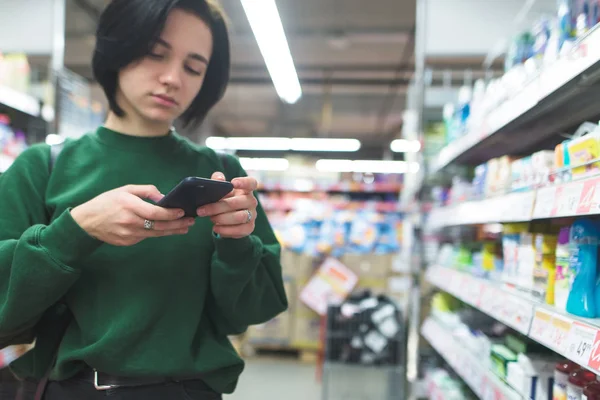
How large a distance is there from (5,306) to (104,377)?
0.80ft

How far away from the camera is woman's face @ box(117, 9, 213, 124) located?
3.92 ft

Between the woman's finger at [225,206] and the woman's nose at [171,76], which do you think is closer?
the woman's finger at [225,206]

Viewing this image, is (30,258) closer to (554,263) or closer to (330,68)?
(554,263)

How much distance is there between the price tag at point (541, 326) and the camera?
1373 millimetres

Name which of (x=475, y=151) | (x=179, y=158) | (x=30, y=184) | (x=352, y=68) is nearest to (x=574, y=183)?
(x=179, y=158)

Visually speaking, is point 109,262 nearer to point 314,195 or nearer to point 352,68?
point 314,195

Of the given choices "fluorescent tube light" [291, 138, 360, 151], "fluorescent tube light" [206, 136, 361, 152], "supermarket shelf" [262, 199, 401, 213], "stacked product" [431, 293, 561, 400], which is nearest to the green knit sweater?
"stacked product" [431, 293, 561, 400]

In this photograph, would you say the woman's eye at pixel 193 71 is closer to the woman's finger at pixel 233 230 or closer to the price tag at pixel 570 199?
the woman's finger at pixel 233 230

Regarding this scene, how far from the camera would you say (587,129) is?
149 cm

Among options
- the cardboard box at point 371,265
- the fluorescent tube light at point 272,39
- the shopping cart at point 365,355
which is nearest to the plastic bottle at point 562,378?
the shopping cart at point 365,355

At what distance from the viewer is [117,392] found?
109 cm

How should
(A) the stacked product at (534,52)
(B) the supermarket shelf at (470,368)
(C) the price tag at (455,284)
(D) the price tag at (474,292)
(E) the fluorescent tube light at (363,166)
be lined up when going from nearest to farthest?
(A) the stacked product at (534,52), (B) the supermarket shelf at (470,368), (D) the price tag at (474,292), (C) the price tag at (455,284), (E) the fluorescent tube light at (363,166)

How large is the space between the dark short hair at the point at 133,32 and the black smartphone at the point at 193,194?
397mm

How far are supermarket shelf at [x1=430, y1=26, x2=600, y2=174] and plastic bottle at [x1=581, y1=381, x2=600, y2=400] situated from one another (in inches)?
29.4
